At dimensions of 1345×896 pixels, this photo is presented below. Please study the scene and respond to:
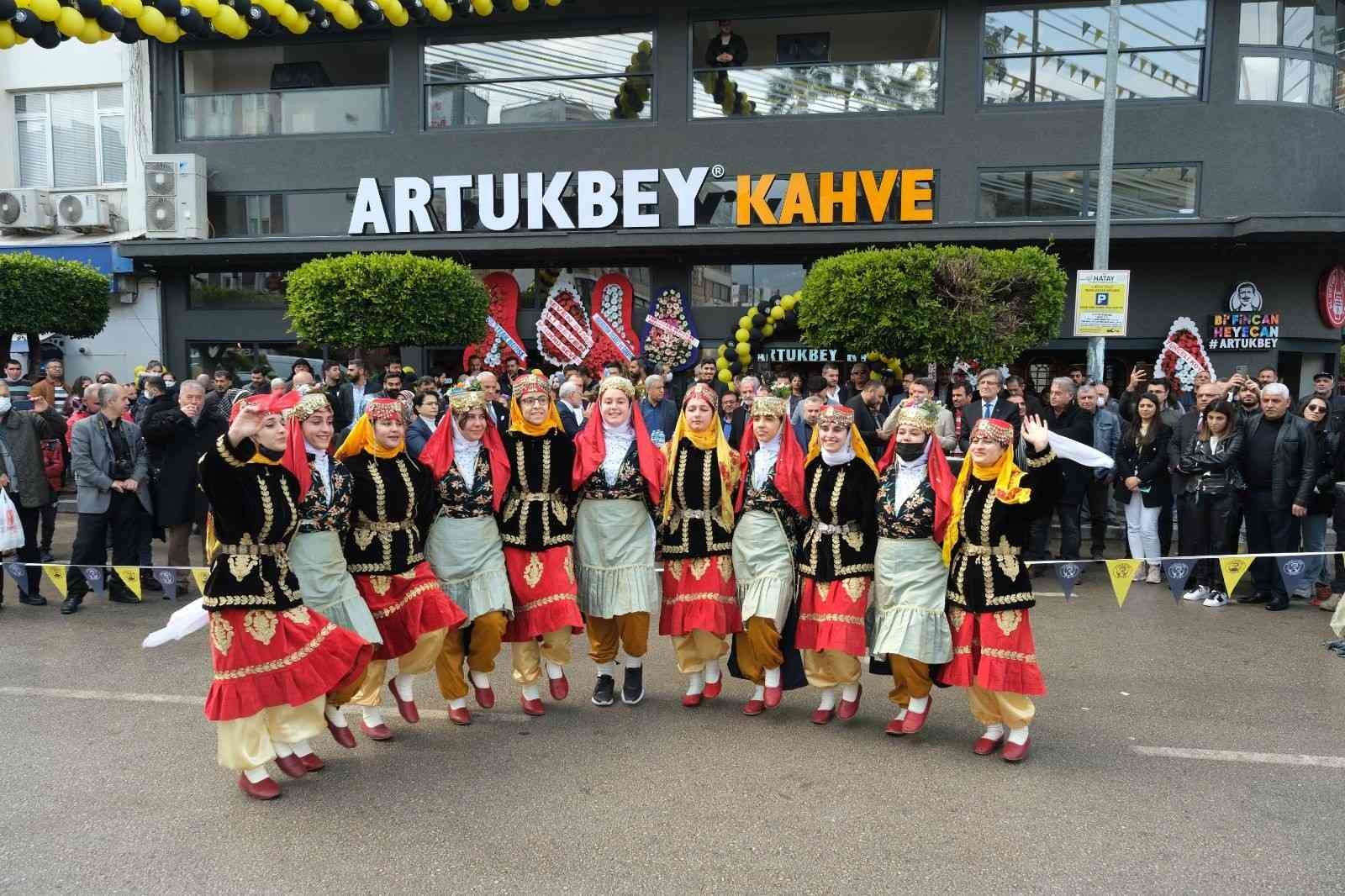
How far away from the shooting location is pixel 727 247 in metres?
15.6

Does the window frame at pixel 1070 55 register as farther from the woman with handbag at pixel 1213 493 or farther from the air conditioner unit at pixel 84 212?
the air conditioner unit at pixel 84 212

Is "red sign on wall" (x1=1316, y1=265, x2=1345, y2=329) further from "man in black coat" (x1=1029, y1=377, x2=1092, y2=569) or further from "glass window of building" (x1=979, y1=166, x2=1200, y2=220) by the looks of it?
"man in black coat" (x1=1029, y1=377, x2=1092, y2=569)

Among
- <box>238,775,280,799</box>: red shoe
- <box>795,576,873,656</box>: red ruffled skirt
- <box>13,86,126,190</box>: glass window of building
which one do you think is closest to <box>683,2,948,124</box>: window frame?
<box>13,86,126,190</box>: glass window of building

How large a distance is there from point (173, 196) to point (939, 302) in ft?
45.6

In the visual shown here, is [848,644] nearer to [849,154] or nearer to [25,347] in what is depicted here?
[849,154]

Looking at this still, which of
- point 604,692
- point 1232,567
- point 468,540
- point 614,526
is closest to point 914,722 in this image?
point 604,692

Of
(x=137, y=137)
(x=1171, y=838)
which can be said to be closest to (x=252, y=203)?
(x=137, y=137)

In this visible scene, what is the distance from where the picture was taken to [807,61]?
52.6 feet

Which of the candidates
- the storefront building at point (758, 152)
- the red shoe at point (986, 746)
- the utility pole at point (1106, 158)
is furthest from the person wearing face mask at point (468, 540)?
the storefront building at point (758, 152)

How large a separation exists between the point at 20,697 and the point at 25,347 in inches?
615

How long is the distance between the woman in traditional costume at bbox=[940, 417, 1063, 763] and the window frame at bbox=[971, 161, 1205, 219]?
11.2m

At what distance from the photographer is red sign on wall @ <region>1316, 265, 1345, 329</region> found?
14.9 m

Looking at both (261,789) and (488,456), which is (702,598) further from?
(261,789)

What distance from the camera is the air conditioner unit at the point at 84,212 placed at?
1773cm
